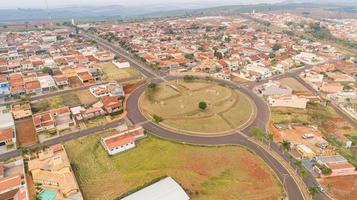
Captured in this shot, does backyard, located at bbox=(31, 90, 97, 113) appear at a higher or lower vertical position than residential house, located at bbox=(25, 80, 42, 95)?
lower

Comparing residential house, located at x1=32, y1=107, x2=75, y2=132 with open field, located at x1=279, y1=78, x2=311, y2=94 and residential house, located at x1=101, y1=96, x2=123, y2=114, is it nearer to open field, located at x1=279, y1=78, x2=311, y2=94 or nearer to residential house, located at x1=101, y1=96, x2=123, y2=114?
residential house, located at x1=101, y1=96, x2=123, y2=114

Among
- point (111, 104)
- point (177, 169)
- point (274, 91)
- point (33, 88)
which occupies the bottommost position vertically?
point (177, 169)

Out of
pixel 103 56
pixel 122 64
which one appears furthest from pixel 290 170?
pixel 103 56

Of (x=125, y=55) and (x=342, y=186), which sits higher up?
(x=125, y=55)

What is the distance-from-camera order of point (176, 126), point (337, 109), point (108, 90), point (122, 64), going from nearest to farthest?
point (176, 126) < point (337, 109) < point (108, 90) < point (122, 64)

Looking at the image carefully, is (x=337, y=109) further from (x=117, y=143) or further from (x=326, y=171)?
(x=117, y=143)

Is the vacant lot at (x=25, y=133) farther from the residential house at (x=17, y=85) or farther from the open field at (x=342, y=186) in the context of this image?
the open field at (x=342, y=186)

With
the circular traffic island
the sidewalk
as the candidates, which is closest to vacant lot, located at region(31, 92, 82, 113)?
the circular traffic island
